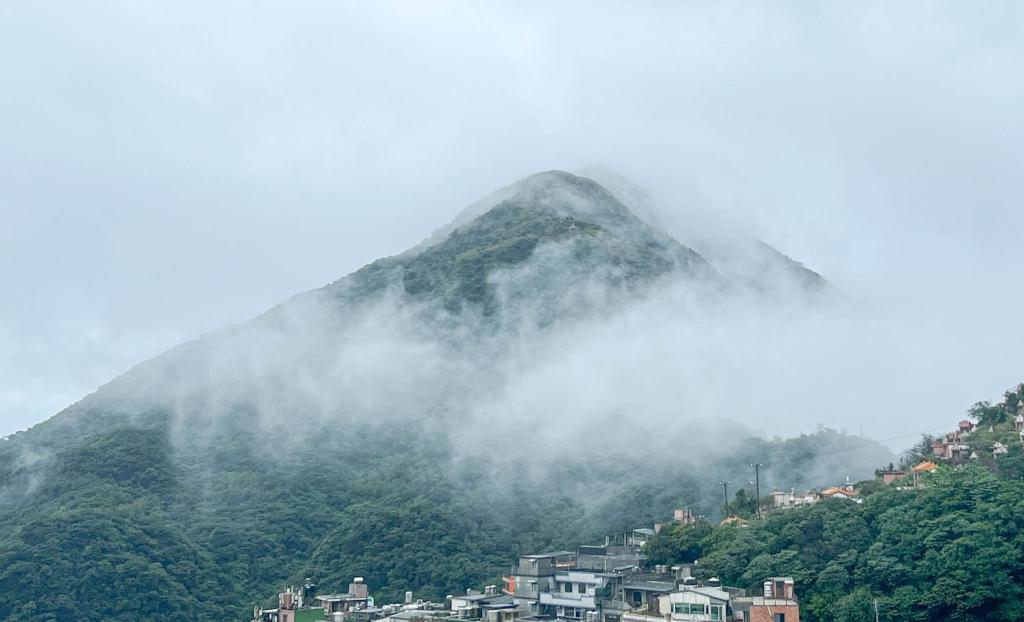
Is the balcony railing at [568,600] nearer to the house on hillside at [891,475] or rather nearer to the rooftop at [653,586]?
the rooftop at [653,586]

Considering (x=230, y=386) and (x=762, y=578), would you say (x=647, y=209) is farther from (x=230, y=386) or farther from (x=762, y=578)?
(x=762, y=578)

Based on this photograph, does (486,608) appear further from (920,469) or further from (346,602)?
(920,469)

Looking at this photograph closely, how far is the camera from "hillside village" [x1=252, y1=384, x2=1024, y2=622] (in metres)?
31.5

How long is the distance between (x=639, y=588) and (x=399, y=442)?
131 feet

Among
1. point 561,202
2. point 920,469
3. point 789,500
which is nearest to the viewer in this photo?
point 920,469

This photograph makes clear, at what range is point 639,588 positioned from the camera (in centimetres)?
3394

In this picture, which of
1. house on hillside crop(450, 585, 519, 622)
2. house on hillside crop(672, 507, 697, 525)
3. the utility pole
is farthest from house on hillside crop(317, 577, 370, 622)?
the utility pole

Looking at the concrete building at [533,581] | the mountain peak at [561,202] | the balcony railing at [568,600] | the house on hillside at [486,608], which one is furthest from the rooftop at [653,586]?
the mountain peak at [561,202]

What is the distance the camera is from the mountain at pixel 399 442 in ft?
171

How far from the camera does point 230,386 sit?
8456 centimetres

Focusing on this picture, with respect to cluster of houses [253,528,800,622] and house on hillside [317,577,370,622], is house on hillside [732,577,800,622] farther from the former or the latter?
house on hillside [317,577,370,622]

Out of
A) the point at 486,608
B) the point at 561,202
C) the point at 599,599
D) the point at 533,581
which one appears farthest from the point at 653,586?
the point at 561,202

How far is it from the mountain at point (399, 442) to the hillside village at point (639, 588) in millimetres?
6876

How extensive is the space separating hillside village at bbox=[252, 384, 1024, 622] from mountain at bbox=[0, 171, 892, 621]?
6876 millimetres
